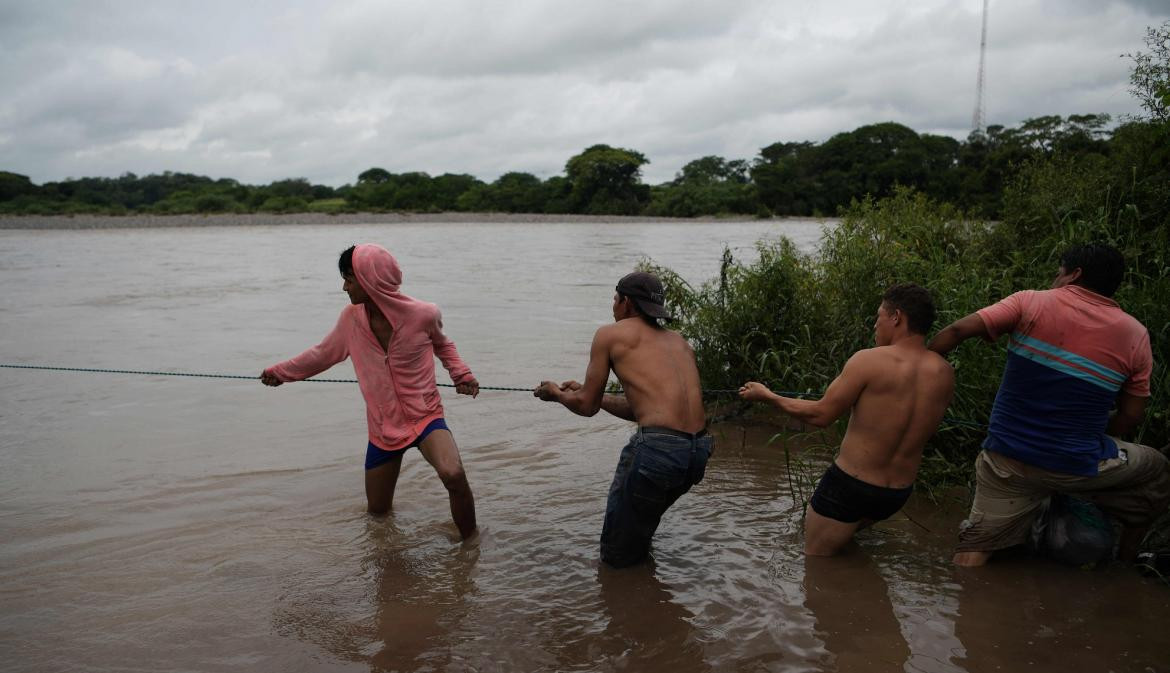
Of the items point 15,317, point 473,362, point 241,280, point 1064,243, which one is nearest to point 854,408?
point 1064,243

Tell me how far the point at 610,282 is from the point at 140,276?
40.7ft

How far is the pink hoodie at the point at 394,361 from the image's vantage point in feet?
15.5

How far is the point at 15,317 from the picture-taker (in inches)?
596

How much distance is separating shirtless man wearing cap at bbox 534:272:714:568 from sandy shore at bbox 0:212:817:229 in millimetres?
48939

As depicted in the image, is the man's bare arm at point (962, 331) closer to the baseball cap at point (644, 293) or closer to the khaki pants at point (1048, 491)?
the khaki pants at point (1048, 491)

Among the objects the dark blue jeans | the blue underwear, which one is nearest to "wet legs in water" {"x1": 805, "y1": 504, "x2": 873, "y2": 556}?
the dark blue jeans

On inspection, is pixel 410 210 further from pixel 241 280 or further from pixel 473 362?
pixel 473 362

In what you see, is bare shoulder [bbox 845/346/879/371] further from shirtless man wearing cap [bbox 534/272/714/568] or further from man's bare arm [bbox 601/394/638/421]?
man's bare arm [bbox 601/394/638/421]

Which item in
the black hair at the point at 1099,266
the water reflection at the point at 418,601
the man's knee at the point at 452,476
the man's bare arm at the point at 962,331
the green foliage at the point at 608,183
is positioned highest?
the green foliage at the point at 608,183

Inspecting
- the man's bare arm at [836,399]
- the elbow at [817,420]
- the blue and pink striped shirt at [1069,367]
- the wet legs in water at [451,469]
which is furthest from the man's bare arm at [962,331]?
the wet legs in water at [451,469]

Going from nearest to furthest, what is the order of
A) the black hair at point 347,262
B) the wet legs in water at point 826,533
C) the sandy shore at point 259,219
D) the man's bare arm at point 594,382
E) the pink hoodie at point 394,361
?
the man's bare arm at point 594,382 → the wet legs in water at point 826,533 → the black hair at point 347,262 → the pink hoodie at point 394,361 → the sandy shore at point 259,219

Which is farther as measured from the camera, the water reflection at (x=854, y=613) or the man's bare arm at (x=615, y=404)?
the man's bare arm at (x=615, y=404)

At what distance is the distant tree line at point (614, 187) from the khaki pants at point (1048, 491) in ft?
125

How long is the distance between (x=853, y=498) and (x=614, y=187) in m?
73.0
